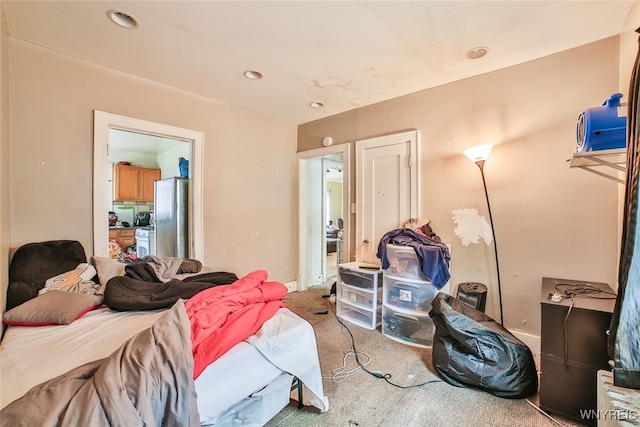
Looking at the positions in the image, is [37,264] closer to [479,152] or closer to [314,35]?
[314,35]

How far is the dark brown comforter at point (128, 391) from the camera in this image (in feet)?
2.65

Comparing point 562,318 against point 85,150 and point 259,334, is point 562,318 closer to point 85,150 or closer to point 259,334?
point 259,334

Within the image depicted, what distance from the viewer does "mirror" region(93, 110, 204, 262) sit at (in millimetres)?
2465

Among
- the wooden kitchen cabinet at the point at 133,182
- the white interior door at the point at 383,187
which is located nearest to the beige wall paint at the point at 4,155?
the white interior door at the point at 383,187

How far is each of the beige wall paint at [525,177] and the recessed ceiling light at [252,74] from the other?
1720 millimetres

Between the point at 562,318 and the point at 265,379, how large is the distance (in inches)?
68.6

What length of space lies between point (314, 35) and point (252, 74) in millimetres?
893

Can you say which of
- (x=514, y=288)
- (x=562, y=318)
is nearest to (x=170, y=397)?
(x=562, y=318)

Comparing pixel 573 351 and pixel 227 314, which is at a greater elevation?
pixel 227 314

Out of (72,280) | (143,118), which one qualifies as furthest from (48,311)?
(143,118)

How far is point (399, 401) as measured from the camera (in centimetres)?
178

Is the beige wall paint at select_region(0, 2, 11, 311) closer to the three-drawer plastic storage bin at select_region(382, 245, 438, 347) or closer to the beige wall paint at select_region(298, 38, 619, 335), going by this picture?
the three-drawer plastic storage bin at select_region(382, 245, 438, 347)

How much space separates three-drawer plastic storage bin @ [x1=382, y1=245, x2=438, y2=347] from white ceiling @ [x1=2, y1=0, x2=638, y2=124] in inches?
69.7

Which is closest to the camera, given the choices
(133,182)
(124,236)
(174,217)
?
(174,217)
